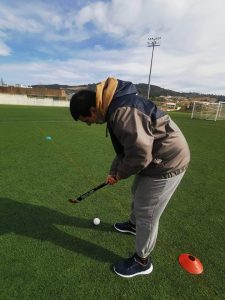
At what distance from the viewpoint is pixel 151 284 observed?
251 cm

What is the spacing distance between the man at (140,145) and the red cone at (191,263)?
1.34 feet

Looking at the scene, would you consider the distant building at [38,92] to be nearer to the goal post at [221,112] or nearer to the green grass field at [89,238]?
the goal post at [221,112]

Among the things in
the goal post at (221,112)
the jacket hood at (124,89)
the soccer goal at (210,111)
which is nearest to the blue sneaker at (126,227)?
the jacket hood at (124,89)

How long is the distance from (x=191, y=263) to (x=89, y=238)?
49.9 inches

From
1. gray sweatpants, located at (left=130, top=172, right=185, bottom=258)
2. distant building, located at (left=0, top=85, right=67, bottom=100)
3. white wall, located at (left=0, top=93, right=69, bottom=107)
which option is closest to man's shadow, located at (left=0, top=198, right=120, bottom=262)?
gray sweatpants, located at (left=130, top=172, right=185, bottom=258)

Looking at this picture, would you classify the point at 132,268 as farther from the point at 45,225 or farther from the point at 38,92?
the point at 38,92

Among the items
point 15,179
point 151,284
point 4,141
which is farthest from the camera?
point 4,141

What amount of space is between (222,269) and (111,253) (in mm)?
1257

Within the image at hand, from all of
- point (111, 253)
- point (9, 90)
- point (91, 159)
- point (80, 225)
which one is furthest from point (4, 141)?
point (9, 90)

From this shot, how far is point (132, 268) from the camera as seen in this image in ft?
8.58

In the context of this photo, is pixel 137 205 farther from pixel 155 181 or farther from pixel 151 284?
pixel 151 284

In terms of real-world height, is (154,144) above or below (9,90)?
above

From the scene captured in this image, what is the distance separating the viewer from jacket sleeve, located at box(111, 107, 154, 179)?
1.91 meters

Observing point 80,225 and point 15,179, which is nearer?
point 80,225
